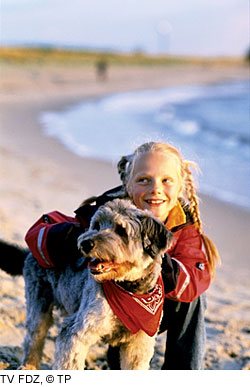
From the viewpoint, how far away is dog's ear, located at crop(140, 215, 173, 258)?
293 centimetres

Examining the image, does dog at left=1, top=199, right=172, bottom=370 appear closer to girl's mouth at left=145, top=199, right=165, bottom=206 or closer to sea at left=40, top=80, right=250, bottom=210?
girl's mouth at left=145, top=199, right=165, bottom=206

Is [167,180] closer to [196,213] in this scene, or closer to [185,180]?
[185,180]

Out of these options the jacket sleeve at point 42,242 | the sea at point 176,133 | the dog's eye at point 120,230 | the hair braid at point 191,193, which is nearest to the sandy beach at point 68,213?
the sea at point 176,133

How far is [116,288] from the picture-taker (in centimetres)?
309

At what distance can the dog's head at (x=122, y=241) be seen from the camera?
282 centimetres

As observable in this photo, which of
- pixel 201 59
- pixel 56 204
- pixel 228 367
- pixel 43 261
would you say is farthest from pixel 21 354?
pixel 201 59

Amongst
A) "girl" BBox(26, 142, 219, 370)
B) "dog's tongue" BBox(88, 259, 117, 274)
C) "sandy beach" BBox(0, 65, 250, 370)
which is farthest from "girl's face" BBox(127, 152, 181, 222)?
"sandy beach" BBox(0, 65, 250, 370)

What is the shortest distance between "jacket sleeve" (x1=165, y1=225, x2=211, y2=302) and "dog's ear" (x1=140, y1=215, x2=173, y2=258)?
1.47 feet

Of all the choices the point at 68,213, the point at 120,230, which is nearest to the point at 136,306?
the point at 120,230

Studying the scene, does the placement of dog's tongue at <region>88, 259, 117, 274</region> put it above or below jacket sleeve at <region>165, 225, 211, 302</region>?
below

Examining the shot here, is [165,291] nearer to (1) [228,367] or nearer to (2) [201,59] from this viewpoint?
(1) [228,367]

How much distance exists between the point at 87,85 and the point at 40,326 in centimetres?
3646

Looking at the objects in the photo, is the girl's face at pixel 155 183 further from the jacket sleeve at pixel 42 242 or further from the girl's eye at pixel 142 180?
the jacket sleeve at pixel 42 242

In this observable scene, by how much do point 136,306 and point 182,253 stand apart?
2.02 feet
